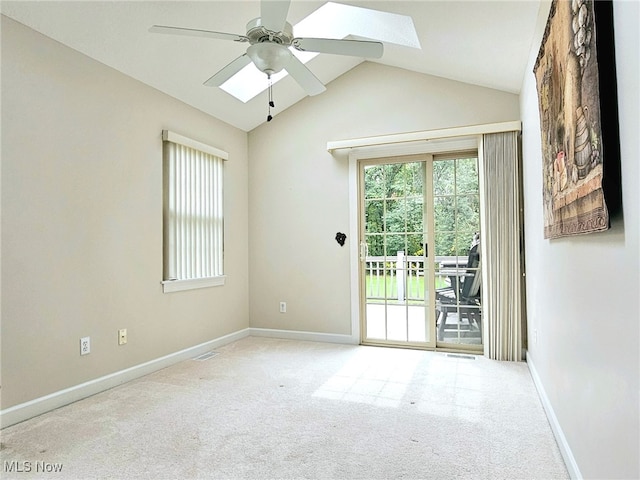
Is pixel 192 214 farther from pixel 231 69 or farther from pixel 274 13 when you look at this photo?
pixel 274 13

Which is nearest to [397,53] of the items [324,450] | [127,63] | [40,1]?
[127,63]

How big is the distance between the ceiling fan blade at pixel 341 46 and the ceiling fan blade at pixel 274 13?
0.73 ft

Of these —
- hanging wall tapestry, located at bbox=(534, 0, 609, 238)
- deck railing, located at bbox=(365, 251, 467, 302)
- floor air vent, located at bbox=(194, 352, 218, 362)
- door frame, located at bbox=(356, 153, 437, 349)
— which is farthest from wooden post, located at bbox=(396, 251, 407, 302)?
hanging wall tapestry, located at bbox=(534, 0, 609, 238)

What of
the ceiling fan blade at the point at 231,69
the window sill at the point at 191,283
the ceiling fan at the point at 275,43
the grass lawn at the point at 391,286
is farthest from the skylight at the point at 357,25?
the grass lawn at the point at 391,286

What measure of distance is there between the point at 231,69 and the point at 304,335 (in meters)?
2.94

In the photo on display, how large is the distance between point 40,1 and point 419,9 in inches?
96.1

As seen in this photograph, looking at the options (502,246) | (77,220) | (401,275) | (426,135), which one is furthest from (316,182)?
(77,220)

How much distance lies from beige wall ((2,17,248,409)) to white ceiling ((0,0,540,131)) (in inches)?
6.2

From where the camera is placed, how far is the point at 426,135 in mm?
3867

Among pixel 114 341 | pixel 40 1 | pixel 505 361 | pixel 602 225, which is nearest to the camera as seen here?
Result: pixel 602 225

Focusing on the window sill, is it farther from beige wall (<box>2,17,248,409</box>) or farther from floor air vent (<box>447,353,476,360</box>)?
floor air vent (<box>447,353,476,360</box>)

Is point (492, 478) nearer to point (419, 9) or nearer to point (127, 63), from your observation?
point (419, 9)

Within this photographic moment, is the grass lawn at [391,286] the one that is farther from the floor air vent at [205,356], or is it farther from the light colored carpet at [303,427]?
the floor air vent at [205,356]

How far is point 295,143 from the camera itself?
457cm
